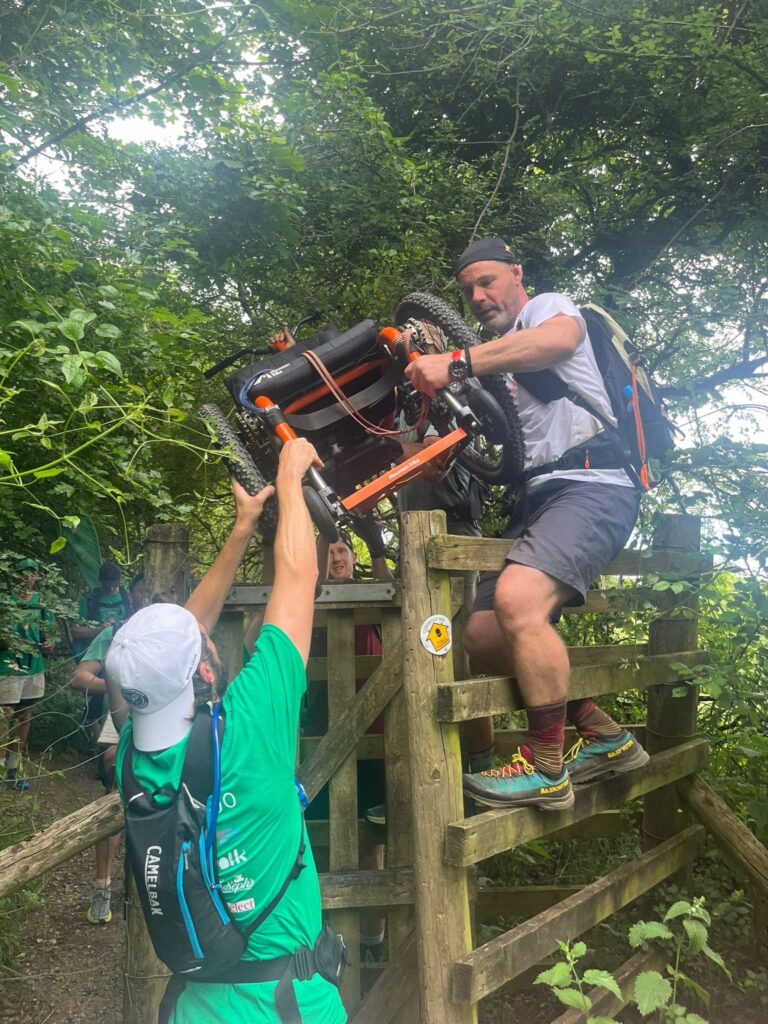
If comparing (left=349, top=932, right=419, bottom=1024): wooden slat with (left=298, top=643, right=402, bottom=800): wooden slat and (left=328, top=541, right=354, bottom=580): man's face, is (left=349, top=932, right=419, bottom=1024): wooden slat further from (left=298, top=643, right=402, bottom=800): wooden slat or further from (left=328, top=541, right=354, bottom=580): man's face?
(left=328, top=541, right=354, bottom=580): man's face

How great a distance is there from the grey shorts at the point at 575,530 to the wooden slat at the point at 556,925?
1099mm

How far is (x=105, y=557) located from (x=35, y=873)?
11.1 feet

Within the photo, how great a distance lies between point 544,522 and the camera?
2.54 metres

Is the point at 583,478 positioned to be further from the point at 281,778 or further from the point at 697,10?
the point at 697,10

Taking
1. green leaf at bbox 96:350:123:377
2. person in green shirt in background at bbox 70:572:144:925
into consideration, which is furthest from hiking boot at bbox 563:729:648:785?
person in green shirt in background at bbox 70:572:144:925

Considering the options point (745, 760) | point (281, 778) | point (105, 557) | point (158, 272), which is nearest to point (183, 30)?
point (158, 272)

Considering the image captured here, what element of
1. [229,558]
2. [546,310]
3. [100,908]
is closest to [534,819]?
[229,558]

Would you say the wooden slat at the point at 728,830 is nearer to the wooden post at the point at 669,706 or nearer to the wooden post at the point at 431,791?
the wooden post at the point at 669,706

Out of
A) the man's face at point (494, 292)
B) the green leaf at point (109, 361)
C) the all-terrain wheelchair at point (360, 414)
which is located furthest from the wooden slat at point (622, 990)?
the green leaf at point (109, 361)

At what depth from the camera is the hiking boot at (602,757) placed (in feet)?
9.14

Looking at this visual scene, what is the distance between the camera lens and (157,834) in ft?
5.08

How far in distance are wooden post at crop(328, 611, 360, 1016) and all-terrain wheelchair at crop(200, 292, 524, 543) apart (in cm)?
57

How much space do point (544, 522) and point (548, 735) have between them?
0.69 m

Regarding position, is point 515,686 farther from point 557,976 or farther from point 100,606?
point 100,606
